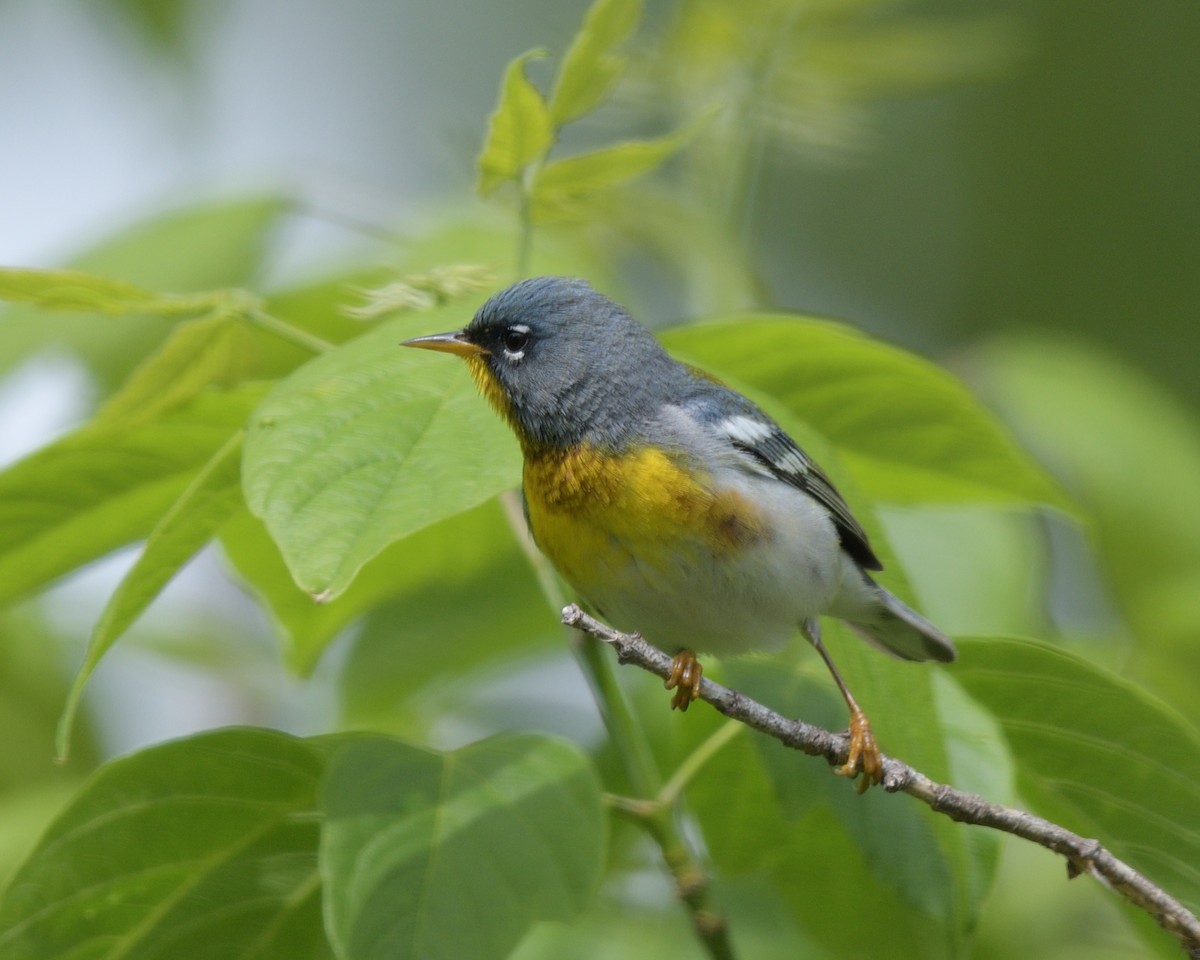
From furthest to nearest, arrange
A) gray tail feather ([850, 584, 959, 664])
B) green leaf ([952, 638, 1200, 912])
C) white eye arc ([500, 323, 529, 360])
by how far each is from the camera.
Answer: white eye arc ([500, 323, 529, 360]), gray tail feather ([850, 584, 959, 664]), green leaf ([952, 638, 1200, 912])

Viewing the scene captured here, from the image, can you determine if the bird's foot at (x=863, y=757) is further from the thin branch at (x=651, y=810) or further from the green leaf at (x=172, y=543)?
the green leaf at (x=172, y=543)

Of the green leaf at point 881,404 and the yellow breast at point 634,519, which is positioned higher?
the green leaf at point 881,404

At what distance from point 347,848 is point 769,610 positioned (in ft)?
3.15

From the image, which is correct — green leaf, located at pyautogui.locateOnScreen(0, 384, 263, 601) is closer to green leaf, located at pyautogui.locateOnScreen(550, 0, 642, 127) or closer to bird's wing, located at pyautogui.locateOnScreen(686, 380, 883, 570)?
green leaf, located at pyautogui.locateOnScreen(550, 0, 642, 127)

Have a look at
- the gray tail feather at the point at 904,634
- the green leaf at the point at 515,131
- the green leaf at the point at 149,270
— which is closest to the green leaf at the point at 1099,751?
the gray tail feather at the point at 904,634

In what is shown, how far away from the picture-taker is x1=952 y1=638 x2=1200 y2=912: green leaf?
2037mm

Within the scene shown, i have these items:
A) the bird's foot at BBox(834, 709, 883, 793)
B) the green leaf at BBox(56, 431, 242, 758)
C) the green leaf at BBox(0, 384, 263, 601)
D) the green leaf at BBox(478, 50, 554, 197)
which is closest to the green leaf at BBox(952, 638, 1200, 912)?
→ the bird's foot at BBox(834, 709, 883, 793)

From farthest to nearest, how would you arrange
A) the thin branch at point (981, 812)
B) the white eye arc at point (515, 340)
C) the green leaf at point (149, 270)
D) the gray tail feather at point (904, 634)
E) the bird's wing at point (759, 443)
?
the green leaf at point (149, 270) < the white eye arc at point (515, 340) < the bird's wing at point (759, 443) < the gray tail feather at point (904, 634) < the thin branch at point (981, 812)

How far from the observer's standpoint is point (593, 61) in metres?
1.98

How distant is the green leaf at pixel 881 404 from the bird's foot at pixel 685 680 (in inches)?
17.6

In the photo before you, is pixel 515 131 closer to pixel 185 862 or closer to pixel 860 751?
pixel 860 751

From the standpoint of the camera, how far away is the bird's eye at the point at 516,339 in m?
2.74

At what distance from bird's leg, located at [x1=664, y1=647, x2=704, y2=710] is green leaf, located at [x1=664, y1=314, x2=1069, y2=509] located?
1.47 feet

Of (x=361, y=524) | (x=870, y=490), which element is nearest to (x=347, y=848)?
(x=361, y=524)
